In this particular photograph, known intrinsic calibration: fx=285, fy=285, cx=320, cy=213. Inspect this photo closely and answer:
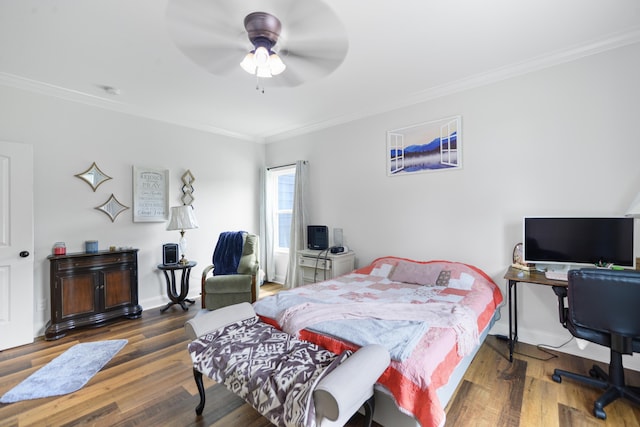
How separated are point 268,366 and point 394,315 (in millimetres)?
925

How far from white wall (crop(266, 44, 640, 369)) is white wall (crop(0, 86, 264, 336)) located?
2204mm

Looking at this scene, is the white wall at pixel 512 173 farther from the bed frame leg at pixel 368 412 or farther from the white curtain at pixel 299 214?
the bed frame leg at pixel 368 412

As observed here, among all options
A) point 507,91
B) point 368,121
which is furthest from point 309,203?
point 507,91

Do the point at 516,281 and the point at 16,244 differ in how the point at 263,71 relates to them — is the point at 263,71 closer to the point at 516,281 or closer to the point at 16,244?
the point at 516,281

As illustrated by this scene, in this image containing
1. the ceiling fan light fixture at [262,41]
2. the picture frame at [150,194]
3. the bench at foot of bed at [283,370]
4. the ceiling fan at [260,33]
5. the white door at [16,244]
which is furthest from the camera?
the picture frame at [150,194]

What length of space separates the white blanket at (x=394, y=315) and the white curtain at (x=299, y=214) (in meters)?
2.28

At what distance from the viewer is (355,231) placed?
3922 millimetres

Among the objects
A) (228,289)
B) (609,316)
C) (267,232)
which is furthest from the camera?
(267,232)

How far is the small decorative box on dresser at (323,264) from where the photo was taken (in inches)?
141

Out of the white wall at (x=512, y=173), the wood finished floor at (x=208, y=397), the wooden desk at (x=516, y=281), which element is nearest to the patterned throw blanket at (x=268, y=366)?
the wood finished floor at (x=208, y=397)

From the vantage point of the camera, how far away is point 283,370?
138 centimetres

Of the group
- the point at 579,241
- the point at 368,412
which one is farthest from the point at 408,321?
the point at 579,241

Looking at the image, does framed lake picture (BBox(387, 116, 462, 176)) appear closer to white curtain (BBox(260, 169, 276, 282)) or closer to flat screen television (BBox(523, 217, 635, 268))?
flat screen television (BBox(523, 217, 635, 268))

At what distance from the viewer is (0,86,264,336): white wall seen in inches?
118
